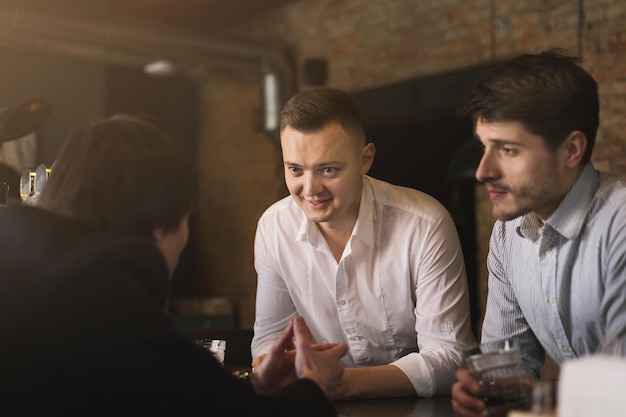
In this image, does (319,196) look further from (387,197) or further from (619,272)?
(619,272)

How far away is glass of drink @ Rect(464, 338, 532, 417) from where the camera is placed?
1.53m

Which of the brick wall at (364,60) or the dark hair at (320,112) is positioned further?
the brick wall at (364,60)

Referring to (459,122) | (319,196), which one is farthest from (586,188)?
(459,122)

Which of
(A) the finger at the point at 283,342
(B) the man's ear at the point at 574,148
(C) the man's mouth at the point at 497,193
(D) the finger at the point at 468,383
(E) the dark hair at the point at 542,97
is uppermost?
(E) the dark hair at the point at 542,97

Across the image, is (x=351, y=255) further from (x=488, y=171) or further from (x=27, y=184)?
(x=27, y=184)

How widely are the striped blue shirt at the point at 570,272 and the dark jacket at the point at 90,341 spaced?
982 mm

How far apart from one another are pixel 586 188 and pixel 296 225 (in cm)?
91

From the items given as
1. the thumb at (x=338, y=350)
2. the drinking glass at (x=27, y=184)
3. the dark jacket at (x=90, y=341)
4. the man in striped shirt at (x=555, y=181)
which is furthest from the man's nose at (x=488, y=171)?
the drinking glass at (x=27, y=184)

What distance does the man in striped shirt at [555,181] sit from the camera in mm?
1990

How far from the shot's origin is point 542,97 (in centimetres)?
201

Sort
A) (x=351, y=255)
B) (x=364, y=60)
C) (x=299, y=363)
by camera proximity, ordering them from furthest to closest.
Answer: (x=364, y=60), (x=351, y=255), (x=299, y=363)

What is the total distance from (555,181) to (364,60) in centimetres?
497

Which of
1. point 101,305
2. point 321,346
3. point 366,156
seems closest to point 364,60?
point 366,156

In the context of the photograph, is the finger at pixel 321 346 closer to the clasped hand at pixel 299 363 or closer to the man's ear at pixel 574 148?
the clasped hand at pixel 299 363
